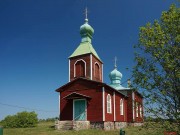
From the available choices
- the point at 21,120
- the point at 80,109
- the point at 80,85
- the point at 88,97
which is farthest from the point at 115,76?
the point at 21,120

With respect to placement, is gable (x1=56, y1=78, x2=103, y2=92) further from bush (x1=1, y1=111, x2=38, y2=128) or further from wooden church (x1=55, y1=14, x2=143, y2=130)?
bush (x1=1, y1=111, x2=38, y2=128)

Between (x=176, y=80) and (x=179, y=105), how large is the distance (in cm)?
73

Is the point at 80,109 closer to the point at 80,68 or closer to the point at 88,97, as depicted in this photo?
the point at 88,97

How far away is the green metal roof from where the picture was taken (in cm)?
2596

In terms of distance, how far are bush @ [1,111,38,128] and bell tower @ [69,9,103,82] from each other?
7.55 metres

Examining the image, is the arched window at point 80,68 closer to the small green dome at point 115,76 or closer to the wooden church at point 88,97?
the wooden church at point 88,97

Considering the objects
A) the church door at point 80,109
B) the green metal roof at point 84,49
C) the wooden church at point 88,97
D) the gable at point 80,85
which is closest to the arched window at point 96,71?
the wooden church at point 88,97

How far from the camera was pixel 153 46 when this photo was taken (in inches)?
286

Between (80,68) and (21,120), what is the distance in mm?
9952

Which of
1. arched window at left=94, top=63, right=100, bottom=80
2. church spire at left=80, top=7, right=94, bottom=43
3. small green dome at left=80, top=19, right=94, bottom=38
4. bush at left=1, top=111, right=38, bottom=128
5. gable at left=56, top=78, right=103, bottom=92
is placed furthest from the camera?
bush at left=1, top=111, right=38, bottom=128

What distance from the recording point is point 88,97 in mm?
22281

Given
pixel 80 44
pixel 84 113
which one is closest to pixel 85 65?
pixel 80 44

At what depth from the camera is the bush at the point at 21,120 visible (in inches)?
1119

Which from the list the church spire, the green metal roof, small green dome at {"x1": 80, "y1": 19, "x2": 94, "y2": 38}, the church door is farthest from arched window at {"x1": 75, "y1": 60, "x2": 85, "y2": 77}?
small green dome at {"x1": 80, "y1": 19, "x2": 94, "y2": 38}
